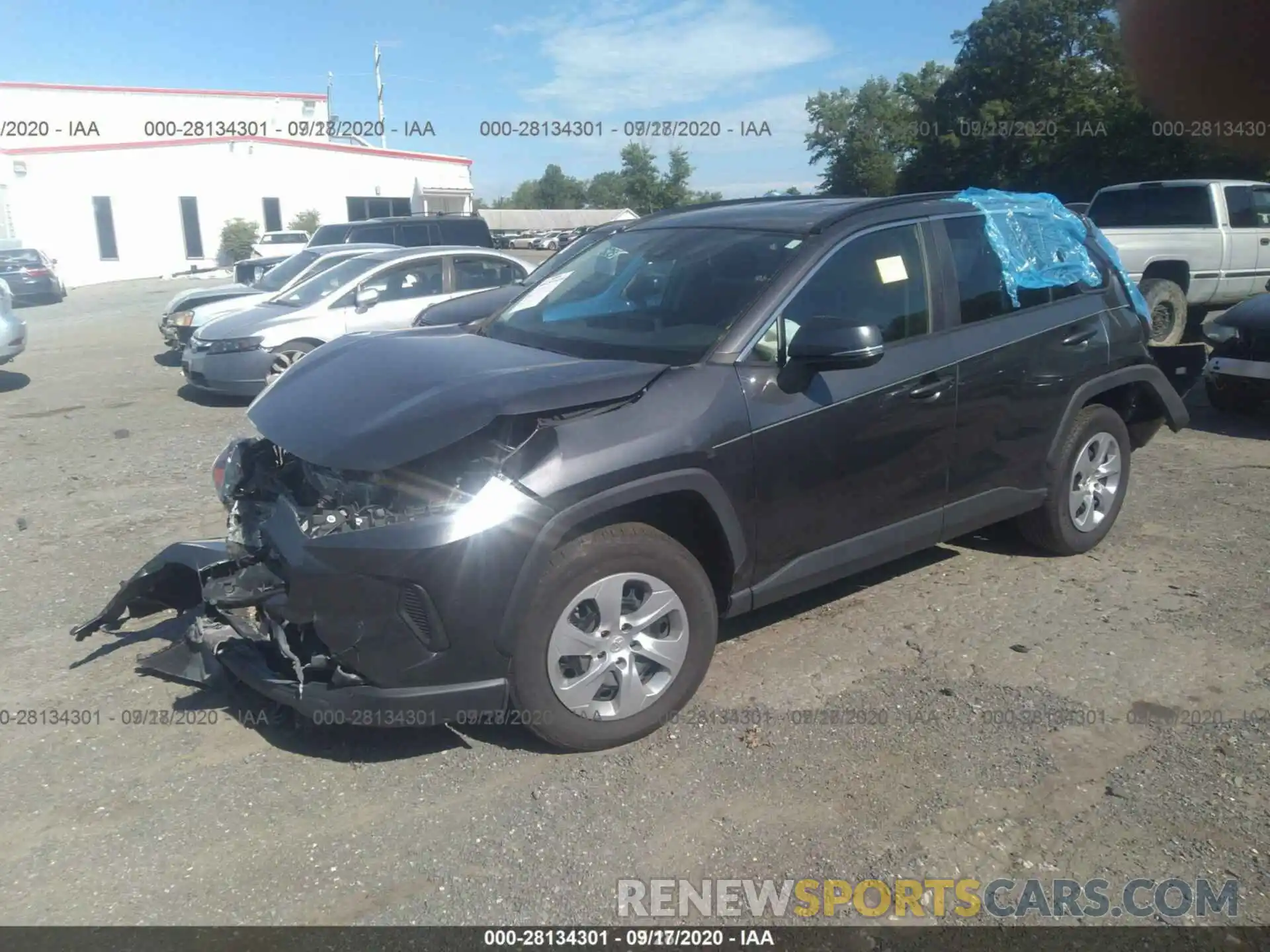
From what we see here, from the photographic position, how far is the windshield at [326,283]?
11.3m

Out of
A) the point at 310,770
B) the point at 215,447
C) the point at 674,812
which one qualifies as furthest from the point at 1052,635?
the point at 215,447

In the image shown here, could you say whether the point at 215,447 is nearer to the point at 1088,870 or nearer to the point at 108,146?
the point at 1088,870

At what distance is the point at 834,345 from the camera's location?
3.81 metres

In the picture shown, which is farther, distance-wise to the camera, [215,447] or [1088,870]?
[215,447]

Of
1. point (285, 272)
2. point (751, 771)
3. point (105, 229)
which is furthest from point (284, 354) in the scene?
point (105, 229)

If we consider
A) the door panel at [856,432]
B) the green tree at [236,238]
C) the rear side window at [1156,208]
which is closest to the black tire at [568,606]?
the door panel at [856,432]

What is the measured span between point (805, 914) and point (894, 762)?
0.88 meters

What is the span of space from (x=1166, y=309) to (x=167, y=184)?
38245 mm

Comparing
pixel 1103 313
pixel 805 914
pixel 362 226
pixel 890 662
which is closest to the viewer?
pixel 805 914

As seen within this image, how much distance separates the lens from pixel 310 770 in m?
3.64

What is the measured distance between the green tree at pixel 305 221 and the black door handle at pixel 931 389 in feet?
Result: 133

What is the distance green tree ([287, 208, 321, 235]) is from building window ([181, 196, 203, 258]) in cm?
347

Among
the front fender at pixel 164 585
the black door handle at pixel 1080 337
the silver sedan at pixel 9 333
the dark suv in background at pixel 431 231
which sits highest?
the dark suv in background at pixel 431 231

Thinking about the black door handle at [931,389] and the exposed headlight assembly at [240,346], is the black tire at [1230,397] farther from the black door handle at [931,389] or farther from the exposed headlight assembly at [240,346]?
the exposed headlight assembly at [240,346]
